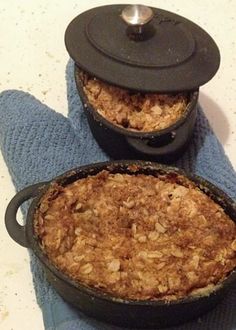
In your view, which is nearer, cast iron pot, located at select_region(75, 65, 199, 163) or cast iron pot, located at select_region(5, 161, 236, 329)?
cast iron pot, located at select_region(5, 161, 236, 329)

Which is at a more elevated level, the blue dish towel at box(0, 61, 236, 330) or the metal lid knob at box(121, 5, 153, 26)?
the metal lid knob at box(121, 5, 153, 26)

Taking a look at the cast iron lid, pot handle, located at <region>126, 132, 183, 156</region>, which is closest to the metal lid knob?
the cast iron lid

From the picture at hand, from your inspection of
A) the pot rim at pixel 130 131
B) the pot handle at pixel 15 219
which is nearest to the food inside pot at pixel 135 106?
the pot rim at pixel 130 131

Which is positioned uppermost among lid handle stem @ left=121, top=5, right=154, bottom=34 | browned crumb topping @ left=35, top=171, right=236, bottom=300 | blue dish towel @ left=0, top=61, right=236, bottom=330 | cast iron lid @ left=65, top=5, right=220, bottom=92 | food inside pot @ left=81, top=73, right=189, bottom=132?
lid handle stem @ left=121, top=5, right=154, bottom=34

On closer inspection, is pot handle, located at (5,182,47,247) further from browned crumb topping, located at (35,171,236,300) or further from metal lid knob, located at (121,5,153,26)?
metal lid knob, located at (121,5,153,26)

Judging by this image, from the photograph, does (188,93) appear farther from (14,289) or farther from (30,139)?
(14,289)

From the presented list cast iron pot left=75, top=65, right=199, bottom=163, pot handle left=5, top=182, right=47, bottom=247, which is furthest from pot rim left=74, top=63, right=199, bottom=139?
pot handle left=5, top=182, right=47, bottom=247
